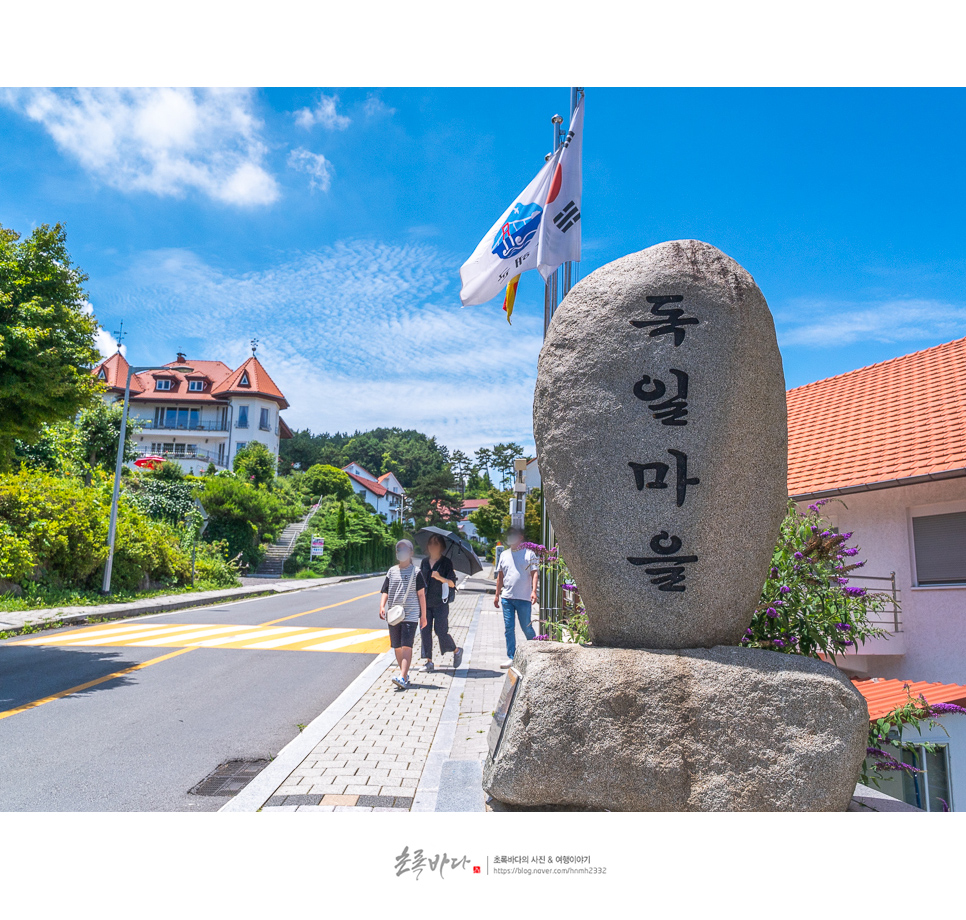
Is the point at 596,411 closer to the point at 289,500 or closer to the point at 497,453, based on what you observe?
the point at 289,500

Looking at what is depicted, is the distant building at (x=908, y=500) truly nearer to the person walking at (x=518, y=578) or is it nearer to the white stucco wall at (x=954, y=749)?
the white stucco wall at (x=954, y=749)

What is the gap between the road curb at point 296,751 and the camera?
160 inches

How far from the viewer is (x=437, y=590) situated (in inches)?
356

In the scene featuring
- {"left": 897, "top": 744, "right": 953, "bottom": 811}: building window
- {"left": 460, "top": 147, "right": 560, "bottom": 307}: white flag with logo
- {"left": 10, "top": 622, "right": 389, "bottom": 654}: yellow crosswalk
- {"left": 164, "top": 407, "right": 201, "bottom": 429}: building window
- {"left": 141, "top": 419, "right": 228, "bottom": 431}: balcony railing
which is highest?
{"left": 164, "top": 407, "right": 201, "bottom": 429}: building window

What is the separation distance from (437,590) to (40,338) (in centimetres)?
592

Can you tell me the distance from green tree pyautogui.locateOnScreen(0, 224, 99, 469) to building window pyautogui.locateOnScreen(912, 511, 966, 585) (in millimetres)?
11392

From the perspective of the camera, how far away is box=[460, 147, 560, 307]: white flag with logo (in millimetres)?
8617

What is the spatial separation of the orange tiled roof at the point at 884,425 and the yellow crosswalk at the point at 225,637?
781 cm

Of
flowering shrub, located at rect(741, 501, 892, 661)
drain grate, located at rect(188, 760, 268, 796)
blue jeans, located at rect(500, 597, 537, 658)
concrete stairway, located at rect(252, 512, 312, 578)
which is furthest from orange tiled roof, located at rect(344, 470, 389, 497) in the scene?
flowering shrub, located at rect(741, 501, 892, 661)

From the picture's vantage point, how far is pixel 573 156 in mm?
8500

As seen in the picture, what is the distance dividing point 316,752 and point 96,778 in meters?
1.52

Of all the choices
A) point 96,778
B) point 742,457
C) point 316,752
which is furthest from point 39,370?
point 742,457

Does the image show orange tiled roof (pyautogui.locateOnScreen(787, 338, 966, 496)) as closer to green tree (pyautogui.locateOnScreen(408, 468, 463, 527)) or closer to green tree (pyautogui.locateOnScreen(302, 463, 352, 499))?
green tree (pyautogui.locateOnScreen(302, 463, 352, 499))

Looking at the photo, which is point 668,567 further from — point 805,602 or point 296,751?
point 296,751
